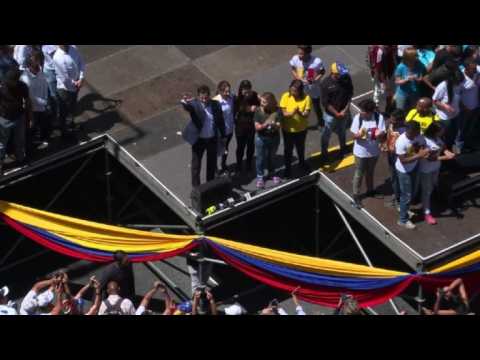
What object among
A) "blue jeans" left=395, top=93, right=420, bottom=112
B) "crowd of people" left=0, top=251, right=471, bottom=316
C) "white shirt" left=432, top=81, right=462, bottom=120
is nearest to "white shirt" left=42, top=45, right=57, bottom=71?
"crowd of people" left=0, top=251, right=471, bottom=316

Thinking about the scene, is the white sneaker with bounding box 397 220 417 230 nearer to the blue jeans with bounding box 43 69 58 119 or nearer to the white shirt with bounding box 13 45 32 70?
the blue jeans with bounding box 43 69 58 119

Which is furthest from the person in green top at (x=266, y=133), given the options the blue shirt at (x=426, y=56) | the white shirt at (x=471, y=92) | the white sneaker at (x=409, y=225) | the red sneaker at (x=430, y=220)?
the white shirt at (x=471, y=92)

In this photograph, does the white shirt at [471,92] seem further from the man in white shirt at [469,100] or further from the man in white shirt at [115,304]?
the man in white shirt at [115,304]

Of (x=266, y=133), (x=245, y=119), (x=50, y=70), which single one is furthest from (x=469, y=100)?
(x=50, y=70)

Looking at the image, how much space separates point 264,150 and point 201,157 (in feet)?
3.08

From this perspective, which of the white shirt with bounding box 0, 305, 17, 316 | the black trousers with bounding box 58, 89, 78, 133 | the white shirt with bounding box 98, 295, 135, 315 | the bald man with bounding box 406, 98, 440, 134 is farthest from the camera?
the black trousers with bounding box 58, 89, 78, 133

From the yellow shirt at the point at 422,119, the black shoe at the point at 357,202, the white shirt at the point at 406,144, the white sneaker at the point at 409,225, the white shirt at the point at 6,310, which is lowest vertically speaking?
the white shirt at the point at 6,310

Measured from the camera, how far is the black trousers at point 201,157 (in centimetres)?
1980

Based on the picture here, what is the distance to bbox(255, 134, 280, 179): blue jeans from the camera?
19844 mm

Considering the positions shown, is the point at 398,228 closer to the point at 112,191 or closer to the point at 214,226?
the point at 214,226

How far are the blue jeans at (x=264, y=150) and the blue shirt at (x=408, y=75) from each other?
2.06 m

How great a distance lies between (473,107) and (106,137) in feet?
18.6

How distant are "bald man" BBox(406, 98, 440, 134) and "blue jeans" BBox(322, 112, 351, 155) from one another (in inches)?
46.3

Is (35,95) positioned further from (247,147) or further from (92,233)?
(247,147)
